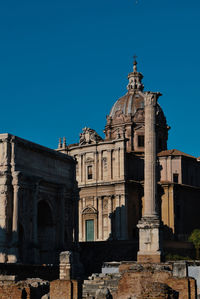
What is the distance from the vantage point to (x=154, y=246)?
38219 millimetres

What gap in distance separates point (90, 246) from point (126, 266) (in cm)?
2029

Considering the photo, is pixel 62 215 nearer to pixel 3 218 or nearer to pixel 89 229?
pixel 3 218

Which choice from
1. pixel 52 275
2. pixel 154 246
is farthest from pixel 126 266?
pixel 52 275

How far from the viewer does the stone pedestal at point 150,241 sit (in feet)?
124

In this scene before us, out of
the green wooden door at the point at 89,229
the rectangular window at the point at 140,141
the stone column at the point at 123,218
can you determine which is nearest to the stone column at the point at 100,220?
the green wooden door at the point at 89,229

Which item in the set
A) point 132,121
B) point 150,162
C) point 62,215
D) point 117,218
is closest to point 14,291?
point 150,162

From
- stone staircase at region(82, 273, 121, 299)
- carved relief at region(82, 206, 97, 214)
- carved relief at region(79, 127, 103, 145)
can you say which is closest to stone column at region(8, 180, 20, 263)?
stone staircase at region(82, 273, 121, 299)

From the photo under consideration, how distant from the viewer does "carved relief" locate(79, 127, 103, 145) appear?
68.7 metres

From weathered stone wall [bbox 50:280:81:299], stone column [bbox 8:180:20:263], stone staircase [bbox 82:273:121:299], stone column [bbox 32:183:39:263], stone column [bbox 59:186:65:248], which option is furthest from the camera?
stone column [bbox 59:186:65:248]

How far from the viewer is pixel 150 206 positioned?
40031mm

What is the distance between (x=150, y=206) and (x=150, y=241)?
2.61 metres

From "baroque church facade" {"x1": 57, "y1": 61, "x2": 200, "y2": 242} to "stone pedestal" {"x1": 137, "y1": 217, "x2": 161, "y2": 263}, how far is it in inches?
919

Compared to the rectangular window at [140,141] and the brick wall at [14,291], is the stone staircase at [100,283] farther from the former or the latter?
the rectangular window at [140,141]

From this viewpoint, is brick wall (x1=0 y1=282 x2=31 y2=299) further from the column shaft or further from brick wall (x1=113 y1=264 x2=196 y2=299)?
the column shaft
